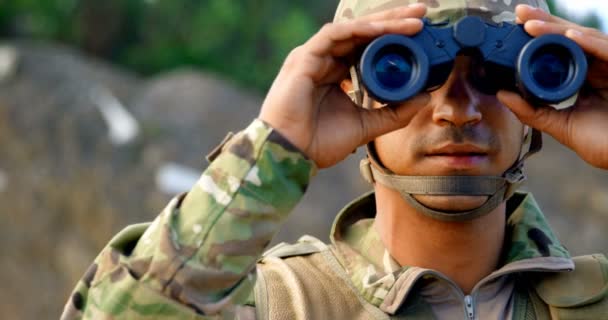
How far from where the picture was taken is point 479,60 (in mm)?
3055

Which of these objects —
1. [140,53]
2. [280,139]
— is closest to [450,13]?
[280,139]

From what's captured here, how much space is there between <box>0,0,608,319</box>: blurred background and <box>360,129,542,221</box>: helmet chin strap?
6.19m

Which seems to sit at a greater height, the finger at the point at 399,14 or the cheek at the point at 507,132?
the finger at the point at 399,14

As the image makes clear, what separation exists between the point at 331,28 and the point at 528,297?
84cm

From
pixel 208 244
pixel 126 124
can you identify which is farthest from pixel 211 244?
pixel 126 124

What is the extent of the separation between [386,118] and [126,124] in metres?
7.34

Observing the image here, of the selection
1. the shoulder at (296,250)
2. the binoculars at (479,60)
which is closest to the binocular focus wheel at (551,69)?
the binoculars at (479,60)

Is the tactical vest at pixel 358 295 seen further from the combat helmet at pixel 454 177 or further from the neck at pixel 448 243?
the combat helmet at pixel 454 177

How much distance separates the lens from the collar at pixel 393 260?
314 centimetres

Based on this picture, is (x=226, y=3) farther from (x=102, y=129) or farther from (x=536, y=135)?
(x=536, y=135)

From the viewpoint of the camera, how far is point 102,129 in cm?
998

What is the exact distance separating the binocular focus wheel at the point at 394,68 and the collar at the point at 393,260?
1.55 feet

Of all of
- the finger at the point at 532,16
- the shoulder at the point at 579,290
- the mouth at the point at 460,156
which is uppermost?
the finger at the point at 532,16

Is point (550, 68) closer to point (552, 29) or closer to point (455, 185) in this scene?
point (552, 29)
